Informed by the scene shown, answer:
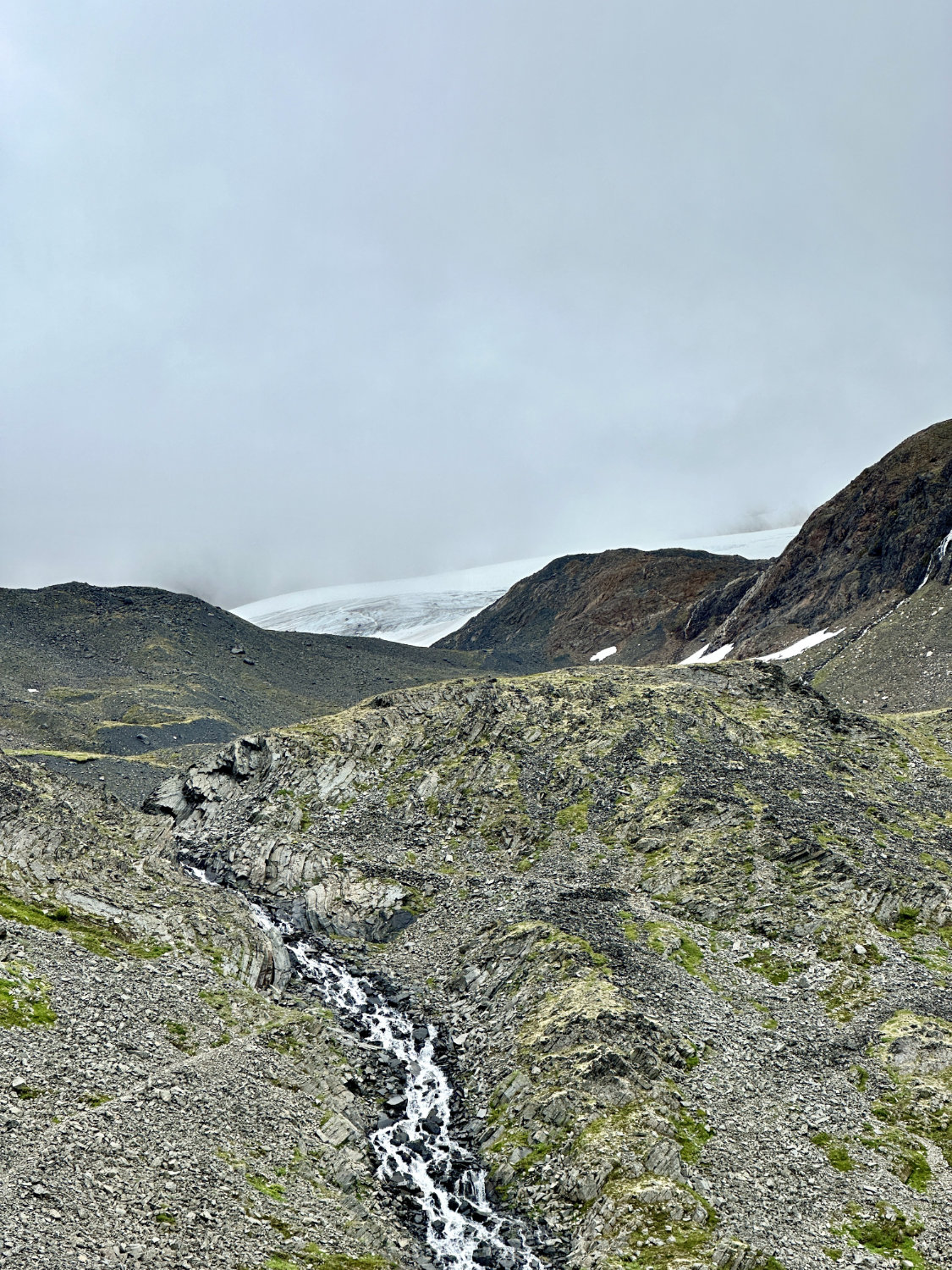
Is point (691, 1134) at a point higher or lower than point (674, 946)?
lower

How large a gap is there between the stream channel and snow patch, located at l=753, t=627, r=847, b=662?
5189 inches

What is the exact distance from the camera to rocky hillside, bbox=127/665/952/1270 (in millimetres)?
36781

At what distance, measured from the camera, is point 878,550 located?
180m

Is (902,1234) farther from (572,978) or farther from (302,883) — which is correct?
(302,883)

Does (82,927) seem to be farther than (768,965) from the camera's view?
No

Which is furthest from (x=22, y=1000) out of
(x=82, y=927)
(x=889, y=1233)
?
(x=889, y=1233)

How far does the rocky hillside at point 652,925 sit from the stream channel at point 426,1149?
3.85ft

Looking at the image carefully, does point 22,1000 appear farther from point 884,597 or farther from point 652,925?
point 884,597

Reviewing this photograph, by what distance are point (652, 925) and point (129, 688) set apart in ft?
395

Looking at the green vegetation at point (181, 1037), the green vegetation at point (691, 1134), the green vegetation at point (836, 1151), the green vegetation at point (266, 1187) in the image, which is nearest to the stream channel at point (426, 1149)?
the green vegetation at point (266, 1187)

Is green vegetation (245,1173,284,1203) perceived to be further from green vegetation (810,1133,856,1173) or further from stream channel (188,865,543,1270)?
green vegetation (810,1133,856,1173)

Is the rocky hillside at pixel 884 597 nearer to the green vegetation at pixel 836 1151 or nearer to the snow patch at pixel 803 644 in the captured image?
the snow patch at pixel 803 644

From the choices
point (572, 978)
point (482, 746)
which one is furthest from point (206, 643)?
point (572, 978)

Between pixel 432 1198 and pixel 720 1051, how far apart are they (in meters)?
16.7
